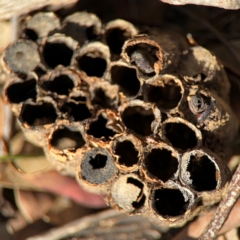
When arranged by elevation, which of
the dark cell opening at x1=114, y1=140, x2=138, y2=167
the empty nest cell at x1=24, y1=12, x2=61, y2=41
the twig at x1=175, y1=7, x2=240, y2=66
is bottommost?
the dark cell opening at x1=114, y1=140, x2=138, y2=167

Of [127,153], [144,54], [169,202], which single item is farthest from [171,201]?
[144,54]

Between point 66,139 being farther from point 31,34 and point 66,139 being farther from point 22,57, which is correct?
point 31,34

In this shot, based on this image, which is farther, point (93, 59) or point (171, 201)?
point (93, 59)

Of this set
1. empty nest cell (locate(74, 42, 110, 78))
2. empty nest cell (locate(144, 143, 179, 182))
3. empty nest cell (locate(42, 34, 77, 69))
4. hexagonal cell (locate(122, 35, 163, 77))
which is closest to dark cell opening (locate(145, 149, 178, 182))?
empty nest cell (locate(144, 143, 179, 182))

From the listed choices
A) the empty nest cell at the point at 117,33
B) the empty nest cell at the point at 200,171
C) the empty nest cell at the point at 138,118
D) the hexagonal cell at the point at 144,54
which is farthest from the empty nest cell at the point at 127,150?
the empty nest cell at the point at 117,33

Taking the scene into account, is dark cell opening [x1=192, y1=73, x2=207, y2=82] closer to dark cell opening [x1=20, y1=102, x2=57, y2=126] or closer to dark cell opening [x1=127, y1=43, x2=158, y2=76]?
dark cell opening [x1=127, y1=43, x2=158, y2=76]

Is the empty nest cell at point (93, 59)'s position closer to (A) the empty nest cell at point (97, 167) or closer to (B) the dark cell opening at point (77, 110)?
(B) the dark cell opening at point (77, 110)
